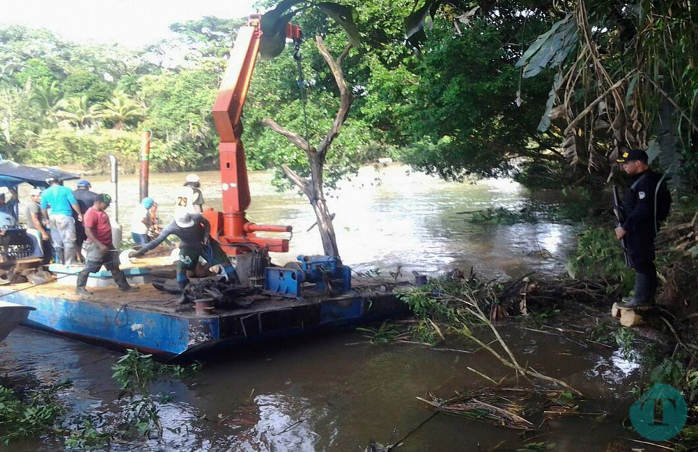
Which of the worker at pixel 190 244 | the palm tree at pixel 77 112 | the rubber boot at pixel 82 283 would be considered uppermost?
the palm tree at pixel 77 112

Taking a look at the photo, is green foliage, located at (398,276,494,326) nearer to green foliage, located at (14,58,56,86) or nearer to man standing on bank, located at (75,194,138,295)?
man standing on bank, located at (75,194,138,295)

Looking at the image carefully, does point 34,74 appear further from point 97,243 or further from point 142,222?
point 97,243

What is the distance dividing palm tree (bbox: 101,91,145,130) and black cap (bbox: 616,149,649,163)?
36432 mm

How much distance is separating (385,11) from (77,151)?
25326 millimetres

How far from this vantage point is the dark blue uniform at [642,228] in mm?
5316

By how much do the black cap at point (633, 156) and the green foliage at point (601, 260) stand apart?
3715mm

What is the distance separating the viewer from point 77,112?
3753 cm

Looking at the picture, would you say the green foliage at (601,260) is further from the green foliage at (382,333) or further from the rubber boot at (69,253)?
the rubber boot at (69,253)

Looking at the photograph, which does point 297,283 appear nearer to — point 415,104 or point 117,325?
point 117,325

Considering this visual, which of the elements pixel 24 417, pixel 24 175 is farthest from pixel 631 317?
pixel 24 175

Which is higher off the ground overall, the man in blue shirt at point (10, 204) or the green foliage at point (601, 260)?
the man in blue shirt at point (10, 204)

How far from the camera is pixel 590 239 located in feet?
36.2

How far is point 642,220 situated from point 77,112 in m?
37.9

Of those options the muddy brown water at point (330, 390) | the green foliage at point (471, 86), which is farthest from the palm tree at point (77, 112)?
the muddy brown water at point (330, 390)
